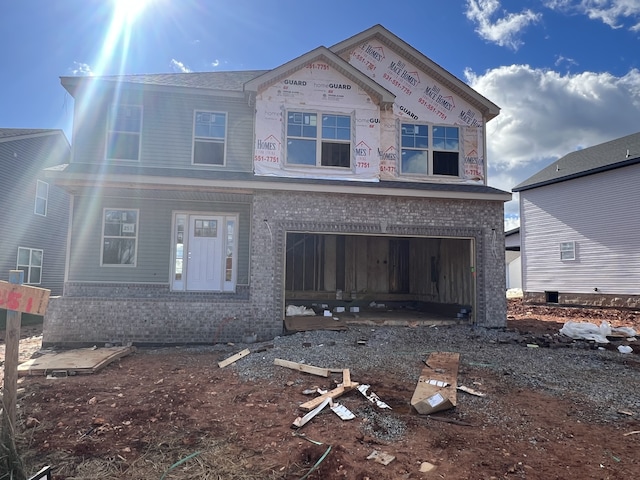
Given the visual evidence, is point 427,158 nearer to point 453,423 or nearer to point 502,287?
point 502,287

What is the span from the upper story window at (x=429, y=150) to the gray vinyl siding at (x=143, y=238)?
16.0 ft

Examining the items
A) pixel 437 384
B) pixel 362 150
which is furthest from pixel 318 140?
pixel 437 384

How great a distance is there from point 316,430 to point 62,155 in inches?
787

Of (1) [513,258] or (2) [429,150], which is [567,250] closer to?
(2) [429,150]

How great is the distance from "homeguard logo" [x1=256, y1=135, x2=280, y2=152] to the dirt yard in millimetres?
6154

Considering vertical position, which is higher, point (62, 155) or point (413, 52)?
point (413, 52)

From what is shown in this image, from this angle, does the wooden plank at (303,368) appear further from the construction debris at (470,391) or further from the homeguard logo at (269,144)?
the homeguard logo at (269,144)

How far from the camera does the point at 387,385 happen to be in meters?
6.26

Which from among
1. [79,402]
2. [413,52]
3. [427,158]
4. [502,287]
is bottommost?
[79,402]

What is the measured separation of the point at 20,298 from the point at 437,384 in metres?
5.36

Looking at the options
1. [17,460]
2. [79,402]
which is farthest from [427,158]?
[17,460]

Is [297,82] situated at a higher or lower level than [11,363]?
higher

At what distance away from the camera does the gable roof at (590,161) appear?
16641 millimetres

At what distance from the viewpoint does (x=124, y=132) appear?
10.8 metres
